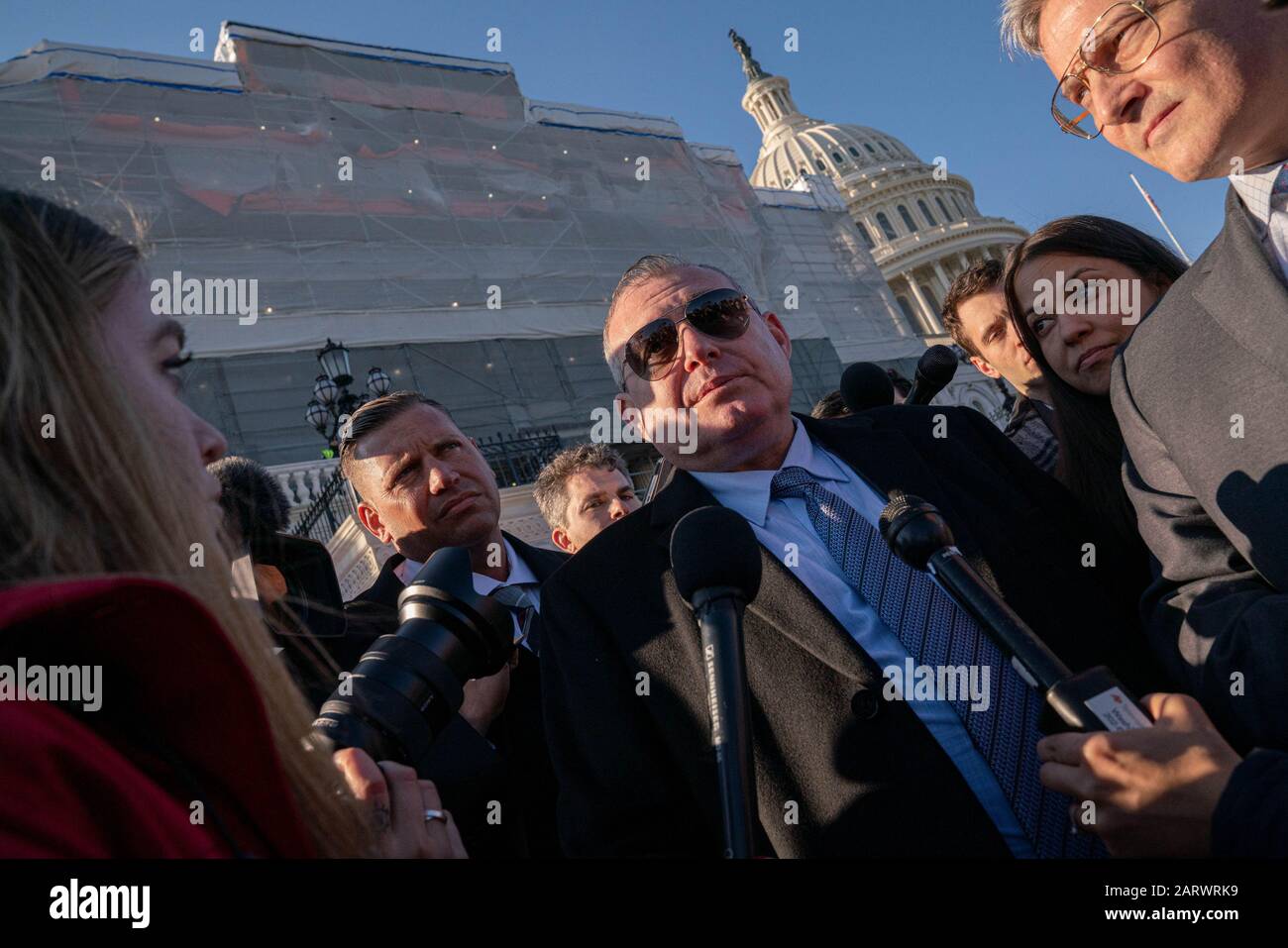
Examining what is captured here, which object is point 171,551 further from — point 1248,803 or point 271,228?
point 271,228

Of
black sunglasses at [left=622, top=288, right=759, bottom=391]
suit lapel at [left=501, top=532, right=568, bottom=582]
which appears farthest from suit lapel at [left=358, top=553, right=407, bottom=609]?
black sunglasses at [left=622, top=288, right=759, bottom=391]

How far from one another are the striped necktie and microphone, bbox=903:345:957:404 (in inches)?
68.3

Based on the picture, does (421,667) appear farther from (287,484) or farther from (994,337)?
(287,484)

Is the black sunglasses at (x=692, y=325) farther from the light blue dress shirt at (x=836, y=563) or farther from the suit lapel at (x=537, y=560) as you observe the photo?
the suit lapel at (x=537, y=560)

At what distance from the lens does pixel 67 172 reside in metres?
16.2

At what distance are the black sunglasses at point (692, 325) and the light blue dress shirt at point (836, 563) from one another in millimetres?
335

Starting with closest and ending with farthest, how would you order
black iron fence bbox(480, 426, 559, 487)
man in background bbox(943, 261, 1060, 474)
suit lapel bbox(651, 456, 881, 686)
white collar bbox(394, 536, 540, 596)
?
1. suit lapel bbox(651, 456, 881, 686)
2. white collar bbox(394, 536, 540, 596)
3. man in background bbox(943, 261, 1060, 474)
4. black iron fence bbox(480, 426, 559, 487)

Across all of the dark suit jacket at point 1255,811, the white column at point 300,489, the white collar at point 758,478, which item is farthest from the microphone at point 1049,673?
the white column at point 300,489

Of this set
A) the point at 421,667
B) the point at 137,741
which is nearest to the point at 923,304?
the point at 421,667

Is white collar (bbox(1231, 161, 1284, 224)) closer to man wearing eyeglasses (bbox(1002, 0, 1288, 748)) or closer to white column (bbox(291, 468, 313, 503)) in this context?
man wearing eyeglasses (bbox(1002, 0, 1288, 748))

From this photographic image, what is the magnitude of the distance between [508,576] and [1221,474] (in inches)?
97.5

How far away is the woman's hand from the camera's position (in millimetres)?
1301

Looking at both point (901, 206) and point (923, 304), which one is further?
point (901, 206)

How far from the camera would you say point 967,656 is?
199 centimetres
